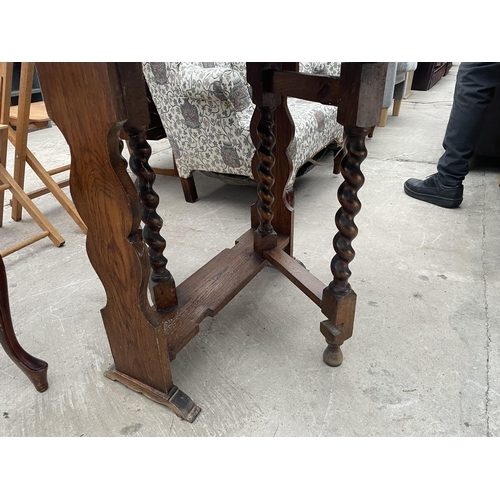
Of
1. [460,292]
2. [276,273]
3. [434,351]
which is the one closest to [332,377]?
[434,351]

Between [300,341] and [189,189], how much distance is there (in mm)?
1399

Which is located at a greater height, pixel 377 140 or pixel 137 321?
pixel 137 321

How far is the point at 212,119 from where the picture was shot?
206cm

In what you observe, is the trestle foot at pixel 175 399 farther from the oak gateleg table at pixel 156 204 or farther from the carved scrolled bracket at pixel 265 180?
the carved scrolled bracket at pixel 265 180

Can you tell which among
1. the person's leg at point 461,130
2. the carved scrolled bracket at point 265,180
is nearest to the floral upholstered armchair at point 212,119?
the carved scrolled bracket at point 265,180

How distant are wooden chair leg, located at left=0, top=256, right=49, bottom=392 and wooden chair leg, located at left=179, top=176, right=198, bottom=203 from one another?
4.79 ft

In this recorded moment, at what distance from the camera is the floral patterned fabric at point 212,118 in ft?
6.29

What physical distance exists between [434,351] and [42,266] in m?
1.71

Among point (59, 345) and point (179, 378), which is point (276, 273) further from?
point (59, 345)

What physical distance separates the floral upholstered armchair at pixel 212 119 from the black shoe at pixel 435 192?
652mm

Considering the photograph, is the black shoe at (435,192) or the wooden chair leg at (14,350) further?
the black shoe at (435,192)

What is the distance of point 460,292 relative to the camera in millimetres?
1609

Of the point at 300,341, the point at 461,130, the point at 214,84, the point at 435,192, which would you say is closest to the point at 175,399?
the point at 300,341

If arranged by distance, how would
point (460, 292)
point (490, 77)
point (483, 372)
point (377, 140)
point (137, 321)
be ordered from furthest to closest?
1. point (377, 140)
2. point (490, 77)
3. point (460, 292)
4. point (483, 372)
5. point (137, 321)
